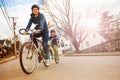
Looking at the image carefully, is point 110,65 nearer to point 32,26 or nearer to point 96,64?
point 96,64

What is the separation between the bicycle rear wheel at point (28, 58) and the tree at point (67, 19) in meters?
0.32

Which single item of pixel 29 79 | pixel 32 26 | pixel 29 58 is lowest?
pixel 29 79

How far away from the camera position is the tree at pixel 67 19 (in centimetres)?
175

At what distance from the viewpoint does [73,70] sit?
1742 millimetres

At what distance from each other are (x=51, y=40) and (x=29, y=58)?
1.02ft

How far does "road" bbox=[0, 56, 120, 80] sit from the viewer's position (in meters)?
1.53

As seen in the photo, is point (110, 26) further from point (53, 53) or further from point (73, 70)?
point (53, 53)

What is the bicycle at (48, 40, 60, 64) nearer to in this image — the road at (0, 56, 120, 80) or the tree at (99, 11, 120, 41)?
the road at (0, 56, 120, 80)

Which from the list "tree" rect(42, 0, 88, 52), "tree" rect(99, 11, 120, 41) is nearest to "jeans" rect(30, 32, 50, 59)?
"tree" rect(42, 0, 88, 52)

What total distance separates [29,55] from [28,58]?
35mm

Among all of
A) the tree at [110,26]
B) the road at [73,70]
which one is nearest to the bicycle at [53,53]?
the road at [73,70]

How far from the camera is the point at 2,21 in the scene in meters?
2.04

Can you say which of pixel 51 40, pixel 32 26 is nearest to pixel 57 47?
pixel 51 40

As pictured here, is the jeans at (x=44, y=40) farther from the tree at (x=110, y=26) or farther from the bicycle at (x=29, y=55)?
the tree at (x=110, y=26)
